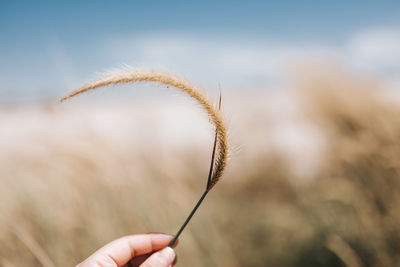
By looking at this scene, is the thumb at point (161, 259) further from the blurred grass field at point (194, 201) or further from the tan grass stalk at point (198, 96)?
the blurred grass field at point (194, 201)

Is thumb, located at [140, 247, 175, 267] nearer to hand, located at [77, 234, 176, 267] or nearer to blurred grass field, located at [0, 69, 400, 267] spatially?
hand, located at [77, 234, 176, 267]

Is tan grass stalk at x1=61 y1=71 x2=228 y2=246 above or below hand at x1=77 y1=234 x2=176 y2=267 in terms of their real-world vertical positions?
above

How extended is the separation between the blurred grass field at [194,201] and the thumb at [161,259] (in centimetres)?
47

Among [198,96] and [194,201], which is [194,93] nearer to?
[198,96]

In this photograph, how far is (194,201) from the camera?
6.64 feet

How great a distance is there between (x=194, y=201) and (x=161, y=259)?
1.27 meters

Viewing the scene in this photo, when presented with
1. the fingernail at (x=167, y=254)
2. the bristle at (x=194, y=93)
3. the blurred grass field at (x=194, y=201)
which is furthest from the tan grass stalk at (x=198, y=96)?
the blurred grass field at (x=194, y=201)

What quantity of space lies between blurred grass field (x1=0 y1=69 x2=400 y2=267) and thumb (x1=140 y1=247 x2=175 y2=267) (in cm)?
47

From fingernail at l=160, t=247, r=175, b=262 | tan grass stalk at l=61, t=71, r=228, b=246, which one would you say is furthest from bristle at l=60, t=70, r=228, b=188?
fingernail at l=160, t=247, r=175, b=262

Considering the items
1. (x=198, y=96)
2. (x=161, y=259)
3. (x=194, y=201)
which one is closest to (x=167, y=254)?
(x=161, y=259)

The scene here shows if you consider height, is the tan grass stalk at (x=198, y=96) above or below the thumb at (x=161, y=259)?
above

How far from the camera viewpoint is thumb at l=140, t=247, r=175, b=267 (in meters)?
0.75

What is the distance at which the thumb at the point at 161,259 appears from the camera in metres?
0.75

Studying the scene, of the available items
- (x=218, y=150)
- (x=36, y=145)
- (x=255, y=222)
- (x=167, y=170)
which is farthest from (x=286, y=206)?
(x=218, y=150)
